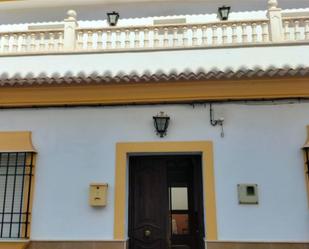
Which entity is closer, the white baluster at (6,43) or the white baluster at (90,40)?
the white baluster at (90,40)

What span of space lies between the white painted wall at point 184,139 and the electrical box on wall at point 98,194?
0.35 ft

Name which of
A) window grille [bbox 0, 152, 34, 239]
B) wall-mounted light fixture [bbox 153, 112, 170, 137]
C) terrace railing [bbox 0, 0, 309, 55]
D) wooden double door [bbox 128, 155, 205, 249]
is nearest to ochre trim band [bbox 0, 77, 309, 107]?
wall-mounted light fixture [bbox 153, 112, 170, 137]

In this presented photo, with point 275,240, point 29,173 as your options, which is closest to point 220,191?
point 275,240

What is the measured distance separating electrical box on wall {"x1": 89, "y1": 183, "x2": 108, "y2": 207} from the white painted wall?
11 centimetres

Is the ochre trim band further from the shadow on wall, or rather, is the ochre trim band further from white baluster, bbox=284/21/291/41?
the shadow on wall

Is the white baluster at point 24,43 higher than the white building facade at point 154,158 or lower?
higher

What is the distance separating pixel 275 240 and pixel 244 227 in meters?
0.48

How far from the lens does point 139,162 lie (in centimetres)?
642

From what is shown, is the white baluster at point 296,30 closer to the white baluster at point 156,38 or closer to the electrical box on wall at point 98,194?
the white baluster at point 156,38

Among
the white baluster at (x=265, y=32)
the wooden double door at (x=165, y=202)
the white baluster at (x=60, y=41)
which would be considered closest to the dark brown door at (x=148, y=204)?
the wooden double door at (x=165, y=202)

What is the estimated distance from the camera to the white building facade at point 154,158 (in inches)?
226

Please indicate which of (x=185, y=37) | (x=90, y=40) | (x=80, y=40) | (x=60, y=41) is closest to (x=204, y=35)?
(x=185, y=37)

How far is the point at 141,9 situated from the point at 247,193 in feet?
17.8

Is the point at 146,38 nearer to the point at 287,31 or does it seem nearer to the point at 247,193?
the point at 287,31
